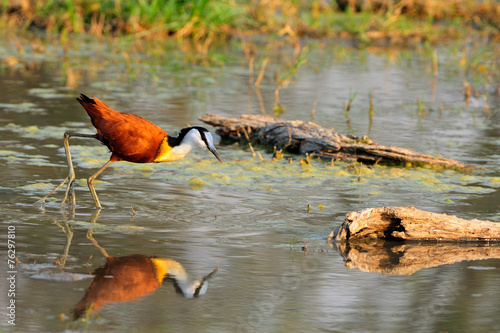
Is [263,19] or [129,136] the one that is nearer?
[129,136]

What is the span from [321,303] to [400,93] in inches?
332

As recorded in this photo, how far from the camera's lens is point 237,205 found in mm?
6520

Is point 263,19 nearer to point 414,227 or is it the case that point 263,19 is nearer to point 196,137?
point 196,137

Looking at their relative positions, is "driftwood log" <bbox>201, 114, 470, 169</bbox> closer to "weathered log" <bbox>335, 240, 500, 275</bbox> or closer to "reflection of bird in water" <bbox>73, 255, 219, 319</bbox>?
"weathered log" <bbox>335, 240, 500, 275</bbox>

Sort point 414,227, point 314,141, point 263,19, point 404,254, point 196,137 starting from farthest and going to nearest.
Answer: point 263,19
point 314,141
point 196,137
point 414,227
point 404,254

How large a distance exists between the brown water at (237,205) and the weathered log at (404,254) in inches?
3.7

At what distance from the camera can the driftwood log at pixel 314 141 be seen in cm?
805

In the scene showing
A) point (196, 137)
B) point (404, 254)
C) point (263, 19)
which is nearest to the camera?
point (404, 254)

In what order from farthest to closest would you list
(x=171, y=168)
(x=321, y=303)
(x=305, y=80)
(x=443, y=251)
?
(x=305, y=80), (x=171, y=168), (x=443, y=251), (x=321, y=303)

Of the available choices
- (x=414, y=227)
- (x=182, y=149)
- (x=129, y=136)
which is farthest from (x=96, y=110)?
(x=414, y=227)

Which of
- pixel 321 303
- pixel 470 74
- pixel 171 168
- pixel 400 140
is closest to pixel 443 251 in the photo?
pixel 321 303

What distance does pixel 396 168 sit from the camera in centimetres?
803

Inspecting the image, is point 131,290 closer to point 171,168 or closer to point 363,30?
point 171,168

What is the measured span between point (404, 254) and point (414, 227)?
28 cm
